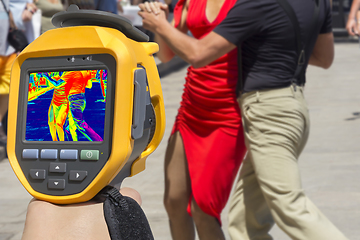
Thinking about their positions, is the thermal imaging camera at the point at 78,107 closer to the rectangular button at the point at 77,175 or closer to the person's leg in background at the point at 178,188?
the rectangular button at the point at 77,175

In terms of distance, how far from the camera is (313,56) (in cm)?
233

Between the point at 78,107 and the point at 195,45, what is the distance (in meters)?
1.05

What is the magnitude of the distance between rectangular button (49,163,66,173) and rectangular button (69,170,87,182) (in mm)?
18

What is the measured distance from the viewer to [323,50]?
228 cm

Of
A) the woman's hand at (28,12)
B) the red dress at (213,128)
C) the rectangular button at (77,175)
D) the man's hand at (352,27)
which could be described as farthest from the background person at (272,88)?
the woman's hand at (28,12)

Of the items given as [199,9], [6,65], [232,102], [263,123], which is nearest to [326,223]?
[263,123]

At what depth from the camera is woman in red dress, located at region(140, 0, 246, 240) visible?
222 cm

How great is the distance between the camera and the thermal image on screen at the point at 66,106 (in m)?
1.04

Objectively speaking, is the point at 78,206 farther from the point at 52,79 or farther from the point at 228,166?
the point at 228,166

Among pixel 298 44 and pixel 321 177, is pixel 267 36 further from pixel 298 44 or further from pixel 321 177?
pixel 321 177

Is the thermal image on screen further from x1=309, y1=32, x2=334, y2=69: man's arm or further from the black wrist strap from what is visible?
x1=309, y1=32, x2=334, y2=69: man's arm

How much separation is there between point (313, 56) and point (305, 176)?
231 cm

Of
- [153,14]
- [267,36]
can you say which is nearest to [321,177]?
[267,36]

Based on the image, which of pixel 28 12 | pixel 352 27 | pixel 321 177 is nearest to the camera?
pixel 321 177
